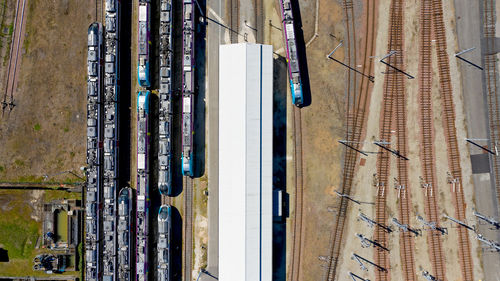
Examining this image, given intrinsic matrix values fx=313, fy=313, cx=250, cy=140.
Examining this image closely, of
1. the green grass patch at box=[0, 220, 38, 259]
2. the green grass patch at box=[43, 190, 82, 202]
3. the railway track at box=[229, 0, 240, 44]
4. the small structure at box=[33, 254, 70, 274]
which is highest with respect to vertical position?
the railway track at box=[229, 0, 240, 44]

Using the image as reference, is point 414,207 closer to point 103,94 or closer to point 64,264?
point 103,94

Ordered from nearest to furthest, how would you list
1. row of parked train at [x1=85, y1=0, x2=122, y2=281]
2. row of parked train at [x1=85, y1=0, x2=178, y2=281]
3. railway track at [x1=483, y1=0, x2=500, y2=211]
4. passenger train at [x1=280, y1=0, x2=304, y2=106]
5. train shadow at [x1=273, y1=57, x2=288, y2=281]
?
passenger train at [x1=280, y1=0, x2=304, y2=106] < railway track at [x1=483, y1=0, x2=500, y2=211] < row of parked train at [x1=85, y1=0, x2=178, y2=281] < row of parked train at [x1=85, y1=0, x2=122, y2=281] < train shadow at [x1=273, y1=57, x2=288, y2=281]

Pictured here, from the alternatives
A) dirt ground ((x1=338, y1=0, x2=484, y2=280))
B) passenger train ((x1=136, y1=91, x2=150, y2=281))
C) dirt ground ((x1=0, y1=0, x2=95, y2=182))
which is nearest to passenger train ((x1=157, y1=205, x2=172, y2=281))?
passenger train ((x1=136, y1=91, x2=150, y2=281))

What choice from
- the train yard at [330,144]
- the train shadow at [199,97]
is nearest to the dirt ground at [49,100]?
the train yard at [330,144]

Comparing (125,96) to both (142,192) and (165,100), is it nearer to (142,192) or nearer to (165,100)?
(165,100)

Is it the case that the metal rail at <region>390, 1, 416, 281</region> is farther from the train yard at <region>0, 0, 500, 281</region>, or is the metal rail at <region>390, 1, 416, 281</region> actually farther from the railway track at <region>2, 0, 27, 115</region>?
the railway track at <region>2, 0, 27, 115</region>

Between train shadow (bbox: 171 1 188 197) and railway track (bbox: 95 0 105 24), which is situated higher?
railway track (bbox: 95 0 105 24)

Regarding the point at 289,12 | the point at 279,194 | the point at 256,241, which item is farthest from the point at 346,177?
the point at 289,12
